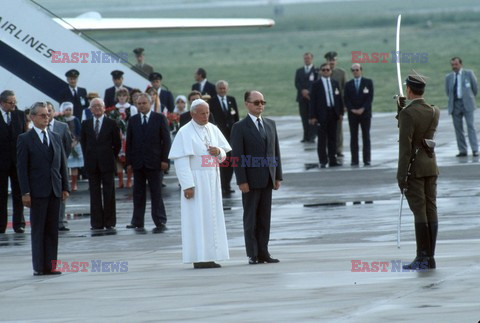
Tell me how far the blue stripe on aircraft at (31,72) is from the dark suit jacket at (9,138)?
5783 millimetres

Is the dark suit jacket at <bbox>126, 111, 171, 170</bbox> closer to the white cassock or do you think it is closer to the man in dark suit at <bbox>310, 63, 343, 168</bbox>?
the white cassock

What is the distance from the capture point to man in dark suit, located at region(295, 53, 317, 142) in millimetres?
28516

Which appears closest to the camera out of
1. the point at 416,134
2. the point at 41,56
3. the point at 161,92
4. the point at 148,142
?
the point at 416,134

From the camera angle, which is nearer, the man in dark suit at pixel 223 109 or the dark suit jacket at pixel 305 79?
the man in dark suit at pixel 223 109

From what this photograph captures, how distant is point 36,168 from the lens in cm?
1307

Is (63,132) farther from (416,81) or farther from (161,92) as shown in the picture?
(161,92)

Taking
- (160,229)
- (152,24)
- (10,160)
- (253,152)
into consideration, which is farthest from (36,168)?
(152,24)

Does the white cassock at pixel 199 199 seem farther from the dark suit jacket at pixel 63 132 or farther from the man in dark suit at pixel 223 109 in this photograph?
the man in dark suit at pixel 223 109

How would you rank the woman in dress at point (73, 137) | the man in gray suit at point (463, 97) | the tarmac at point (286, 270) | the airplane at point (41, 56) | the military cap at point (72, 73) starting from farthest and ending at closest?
the man in gray suit at point (463, 97) → the airplane at point (41, 56) → the military cap at point (72, 73) → the woman in dress at point (73, 137) → the tarmac at point (286, 270)

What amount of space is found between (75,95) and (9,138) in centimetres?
561

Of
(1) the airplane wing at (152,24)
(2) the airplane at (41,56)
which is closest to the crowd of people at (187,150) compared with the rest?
(2) the airplane at (41,56)

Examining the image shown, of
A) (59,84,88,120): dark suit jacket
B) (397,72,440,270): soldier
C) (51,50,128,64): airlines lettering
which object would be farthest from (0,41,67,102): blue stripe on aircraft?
(397,72,440,270): soldier

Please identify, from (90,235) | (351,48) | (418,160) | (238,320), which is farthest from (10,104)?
(351,48)

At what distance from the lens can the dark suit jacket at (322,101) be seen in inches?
937
